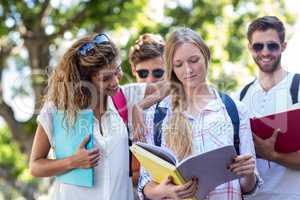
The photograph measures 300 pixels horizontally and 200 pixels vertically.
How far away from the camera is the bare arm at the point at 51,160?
2861 millimetres

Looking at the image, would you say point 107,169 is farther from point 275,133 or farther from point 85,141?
point 275,133

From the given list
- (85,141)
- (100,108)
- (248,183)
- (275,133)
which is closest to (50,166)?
(85,141)

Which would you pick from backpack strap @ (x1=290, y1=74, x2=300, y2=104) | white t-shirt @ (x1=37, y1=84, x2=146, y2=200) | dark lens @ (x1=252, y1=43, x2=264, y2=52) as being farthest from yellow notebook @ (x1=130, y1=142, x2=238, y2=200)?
dark lens @ (x1=252, y1=43, x2=264, y2=52)

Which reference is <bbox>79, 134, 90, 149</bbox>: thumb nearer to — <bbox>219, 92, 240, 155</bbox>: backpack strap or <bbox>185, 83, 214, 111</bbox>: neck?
<bbox>185, 83, 214, 111</bbox>: neck

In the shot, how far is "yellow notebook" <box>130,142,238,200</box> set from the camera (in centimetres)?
239

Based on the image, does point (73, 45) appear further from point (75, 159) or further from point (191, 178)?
point (191, 178)

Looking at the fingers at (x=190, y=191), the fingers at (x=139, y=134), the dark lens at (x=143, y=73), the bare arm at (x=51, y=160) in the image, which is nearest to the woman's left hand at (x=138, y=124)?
the fingers at (x=139, y=134)

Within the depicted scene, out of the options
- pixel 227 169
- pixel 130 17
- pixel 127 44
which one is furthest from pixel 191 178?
pixel 130 17

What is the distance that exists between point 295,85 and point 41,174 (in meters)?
1.46

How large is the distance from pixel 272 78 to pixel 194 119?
81cm

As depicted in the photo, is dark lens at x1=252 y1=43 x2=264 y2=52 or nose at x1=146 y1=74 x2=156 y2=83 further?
nose at x1=146 y1=74 x2=156 y2=83

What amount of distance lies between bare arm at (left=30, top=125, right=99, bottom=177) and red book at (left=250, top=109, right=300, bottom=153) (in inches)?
33.6

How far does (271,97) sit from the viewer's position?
11.0 feet

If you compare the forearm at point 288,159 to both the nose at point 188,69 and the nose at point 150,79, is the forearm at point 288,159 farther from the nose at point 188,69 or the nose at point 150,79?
the nose at point 150,79
